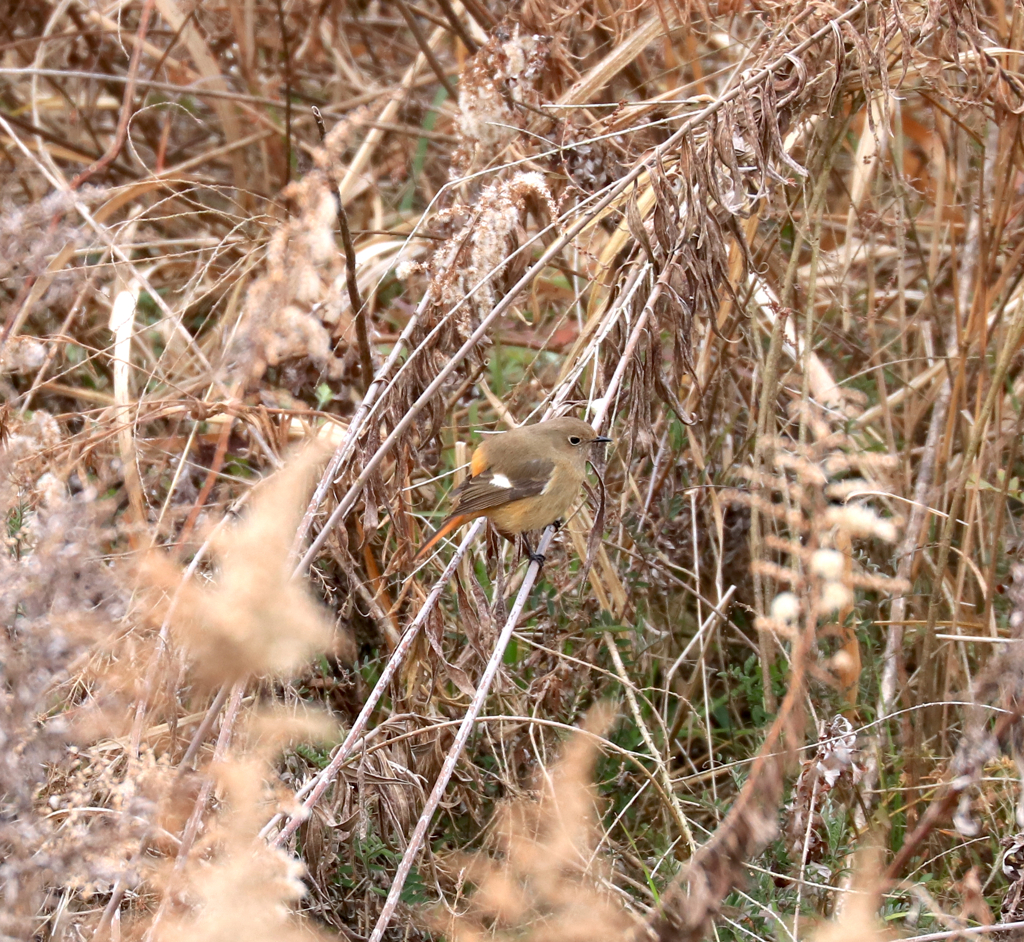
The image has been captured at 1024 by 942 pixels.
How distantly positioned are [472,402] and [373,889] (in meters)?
2.08

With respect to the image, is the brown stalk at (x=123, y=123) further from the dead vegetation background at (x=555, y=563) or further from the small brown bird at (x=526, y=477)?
the small brown bird at (x=526, y=477)

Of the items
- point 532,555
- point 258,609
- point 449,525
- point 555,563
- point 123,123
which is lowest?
point 555,563

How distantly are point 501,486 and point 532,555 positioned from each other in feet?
0.81

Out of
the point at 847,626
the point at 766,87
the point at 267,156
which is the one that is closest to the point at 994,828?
the point at 847,626

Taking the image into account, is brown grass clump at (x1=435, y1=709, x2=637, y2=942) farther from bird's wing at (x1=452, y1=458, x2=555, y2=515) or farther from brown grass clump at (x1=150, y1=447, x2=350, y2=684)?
bird's wing at (x1=452, y1=458, x2=555, y2=515)

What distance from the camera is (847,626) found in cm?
324

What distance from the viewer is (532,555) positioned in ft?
11.3

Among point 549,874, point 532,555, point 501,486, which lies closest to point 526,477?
point 501,486

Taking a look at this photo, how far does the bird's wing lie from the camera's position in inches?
131

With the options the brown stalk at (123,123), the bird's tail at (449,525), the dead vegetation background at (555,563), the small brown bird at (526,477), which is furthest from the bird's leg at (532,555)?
the brown stalk at (123,123)

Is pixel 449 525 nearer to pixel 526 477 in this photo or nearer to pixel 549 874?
pixel 526 477

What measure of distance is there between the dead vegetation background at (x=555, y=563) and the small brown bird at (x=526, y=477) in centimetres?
14

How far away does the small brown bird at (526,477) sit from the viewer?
335 centimetres

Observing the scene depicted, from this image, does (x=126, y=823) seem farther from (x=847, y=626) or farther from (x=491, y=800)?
(x=847, y=626)
